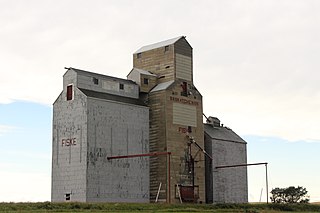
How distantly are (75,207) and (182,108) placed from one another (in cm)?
2595

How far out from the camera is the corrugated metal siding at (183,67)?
255 ft

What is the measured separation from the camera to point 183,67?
7875 centimetres

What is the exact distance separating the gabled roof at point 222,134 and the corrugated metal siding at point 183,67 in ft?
31.1

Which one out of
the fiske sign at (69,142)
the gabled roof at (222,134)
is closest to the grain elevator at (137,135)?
the fiske sign at (69,142)

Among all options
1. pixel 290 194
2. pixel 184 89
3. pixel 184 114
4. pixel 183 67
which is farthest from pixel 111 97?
pixel 290 194

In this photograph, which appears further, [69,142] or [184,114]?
[184,114]

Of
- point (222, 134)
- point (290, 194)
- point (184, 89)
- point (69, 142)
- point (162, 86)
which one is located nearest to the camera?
point (69, 142)

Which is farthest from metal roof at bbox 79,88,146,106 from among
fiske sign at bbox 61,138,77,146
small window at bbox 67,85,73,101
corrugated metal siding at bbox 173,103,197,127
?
fiske sign at bbox 61,138,77,146

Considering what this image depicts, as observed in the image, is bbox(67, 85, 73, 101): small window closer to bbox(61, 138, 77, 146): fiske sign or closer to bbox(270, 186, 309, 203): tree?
bbox(61, 138, 77, 146): fiske sign

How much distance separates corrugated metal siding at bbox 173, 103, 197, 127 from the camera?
244ft

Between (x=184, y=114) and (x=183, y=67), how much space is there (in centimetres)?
695

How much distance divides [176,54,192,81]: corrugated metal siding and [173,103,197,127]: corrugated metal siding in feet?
14.2

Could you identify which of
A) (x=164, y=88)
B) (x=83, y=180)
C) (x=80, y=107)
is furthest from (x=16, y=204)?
(x=164, y=88)

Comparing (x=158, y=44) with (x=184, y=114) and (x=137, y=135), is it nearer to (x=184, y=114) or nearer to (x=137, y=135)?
(x=184, y=114)
